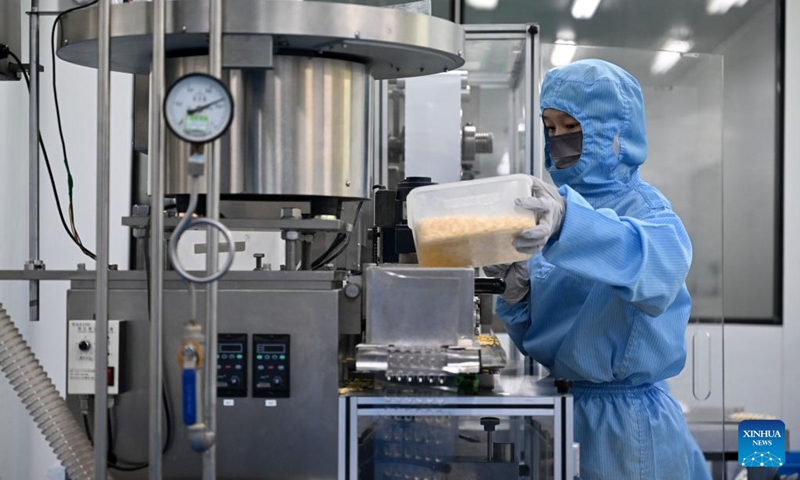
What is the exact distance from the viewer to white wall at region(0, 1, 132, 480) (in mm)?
2410

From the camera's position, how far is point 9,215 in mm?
2414

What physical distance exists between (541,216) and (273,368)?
0.49m

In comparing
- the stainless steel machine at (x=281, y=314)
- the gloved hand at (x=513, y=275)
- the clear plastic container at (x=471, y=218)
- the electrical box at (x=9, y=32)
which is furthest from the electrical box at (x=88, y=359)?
the gloved hand at (x=513, y=275)

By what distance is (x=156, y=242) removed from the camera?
4.24 ft

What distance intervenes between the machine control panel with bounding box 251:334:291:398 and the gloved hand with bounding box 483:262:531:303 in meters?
0.59

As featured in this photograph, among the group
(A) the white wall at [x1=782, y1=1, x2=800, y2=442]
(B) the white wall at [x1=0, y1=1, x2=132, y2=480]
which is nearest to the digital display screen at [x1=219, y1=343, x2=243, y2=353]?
(B) the white wall at [x1=0, y1=1, x2=132, y2=480]

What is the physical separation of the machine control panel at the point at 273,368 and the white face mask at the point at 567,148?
731 millimetres

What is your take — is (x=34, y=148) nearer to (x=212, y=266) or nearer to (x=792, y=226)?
(x=212, y=266)

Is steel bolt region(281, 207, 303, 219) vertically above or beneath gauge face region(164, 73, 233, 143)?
beneath

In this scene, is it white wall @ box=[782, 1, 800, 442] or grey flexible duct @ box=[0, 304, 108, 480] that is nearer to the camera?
grey flexible duct @ box=[0, 304, 108, 480]

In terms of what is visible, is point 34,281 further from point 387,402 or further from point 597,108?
point 597,108

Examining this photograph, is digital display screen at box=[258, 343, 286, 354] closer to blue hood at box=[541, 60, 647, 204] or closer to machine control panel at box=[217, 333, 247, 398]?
machine control panel at box=[217, 333, 247, 398]

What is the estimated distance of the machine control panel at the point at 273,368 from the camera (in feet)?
4.64

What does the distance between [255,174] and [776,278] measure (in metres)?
3.18
